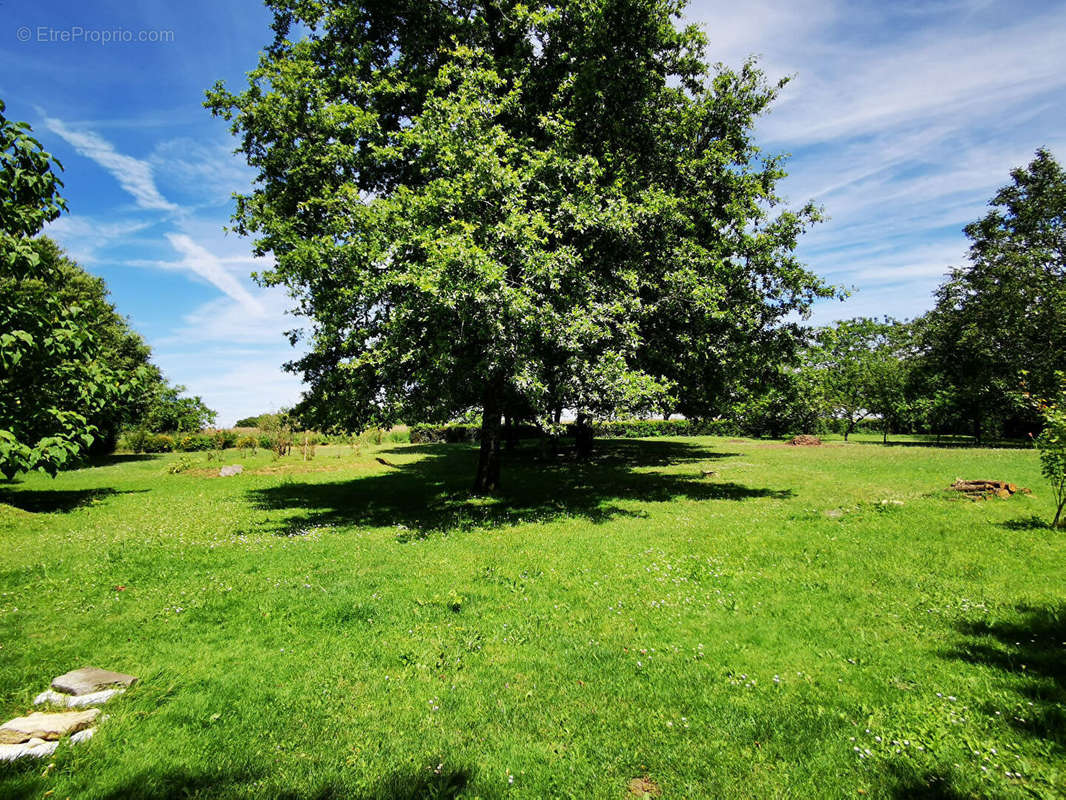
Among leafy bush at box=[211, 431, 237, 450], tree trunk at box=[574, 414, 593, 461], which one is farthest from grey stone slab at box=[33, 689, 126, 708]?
leafy bush at box=[211, 431, 237, 450]

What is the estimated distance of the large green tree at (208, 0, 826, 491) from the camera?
1395 cm

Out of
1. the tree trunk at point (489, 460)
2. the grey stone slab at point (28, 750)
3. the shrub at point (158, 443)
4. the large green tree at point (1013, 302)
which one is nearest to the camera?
the grey stone slab at point (28, 750)

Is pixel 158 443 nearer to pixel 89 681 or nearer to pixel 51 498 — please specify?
pixel 51 498

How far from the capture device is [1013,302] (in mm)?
40875

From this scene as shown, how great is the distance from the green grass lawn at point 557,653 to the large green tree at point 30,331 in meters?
2.70

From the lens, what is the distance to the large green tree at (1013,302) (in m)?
39.7

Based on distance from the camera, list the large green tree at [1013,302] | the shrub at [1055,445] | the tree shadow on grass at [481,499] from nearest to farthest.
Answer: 1. the shrub at [1055,445]
2. the tree shadow on grass at [481,499]
3. the large green tree at [1013,302]

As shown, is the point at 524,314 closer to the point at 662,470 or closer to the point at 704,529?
the point at 704,529

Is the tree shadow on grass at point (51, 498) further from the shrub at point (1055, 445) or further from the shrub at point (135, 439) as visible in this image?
the shrub at point (1055, 445)

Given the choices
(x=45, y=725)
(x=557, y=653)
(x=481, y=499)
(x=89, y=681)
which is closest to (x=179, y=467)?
(x=481, y=499)

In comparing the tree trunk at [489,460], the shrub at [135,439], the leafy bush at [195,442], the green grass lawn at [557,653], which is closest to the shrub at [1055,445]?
the green grass lawn at [557,653]

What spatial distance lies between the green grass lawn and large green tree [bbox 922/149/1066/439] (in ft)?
A: 122

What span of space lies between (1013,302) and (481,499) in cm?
5016

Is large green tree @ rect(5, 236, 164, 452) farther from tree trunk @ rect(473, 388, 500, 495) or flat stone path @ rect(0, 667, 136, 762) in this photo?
flat stone path @ rect(0, 667, 136, 762)
